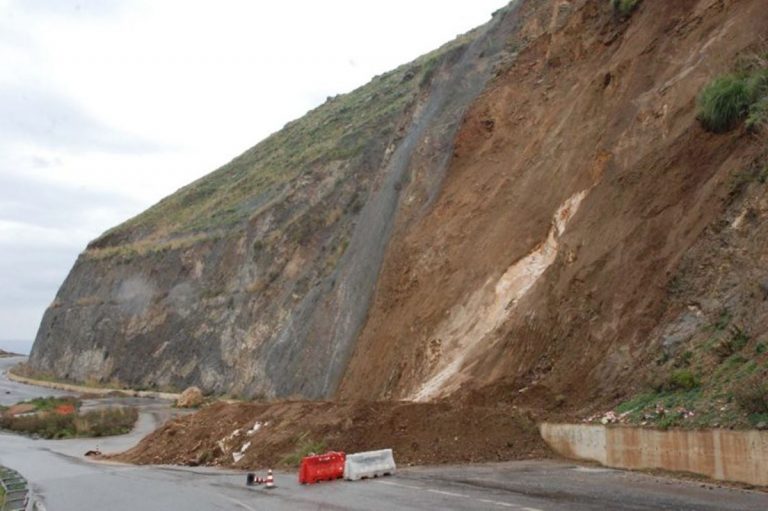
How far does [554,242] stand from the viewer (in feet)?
67.8

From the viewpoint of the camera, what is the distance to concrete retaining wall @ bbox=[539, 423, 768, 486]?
33.5 ft

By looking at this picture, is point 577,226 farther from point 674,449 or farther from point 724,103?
point 674,449

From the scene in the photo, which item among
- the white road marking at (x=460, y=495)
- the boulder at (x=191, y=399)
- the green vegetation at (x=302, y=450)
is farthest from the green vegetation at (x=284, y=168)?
the white road marking at (x=460, y=495)

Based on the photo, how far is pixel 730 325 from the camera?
509 inches

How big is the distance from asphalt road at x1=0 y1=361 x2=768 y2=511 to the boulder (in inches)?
1048

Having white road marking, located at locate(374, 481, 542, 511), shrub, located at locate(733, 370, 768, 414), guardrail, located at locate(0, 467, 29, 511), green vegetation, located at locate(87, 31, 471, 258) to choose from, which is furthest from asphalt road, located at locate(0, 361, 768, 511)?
green vegetation, located at locate(87, 31, 471, 258)

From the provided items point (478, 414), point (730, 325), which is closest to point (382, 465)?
point (478, 414)

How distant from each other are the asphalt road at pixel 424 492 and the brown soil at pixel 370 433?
2.48 feet

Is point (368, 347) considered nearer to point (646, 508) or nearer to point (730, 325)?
point (730, 325)

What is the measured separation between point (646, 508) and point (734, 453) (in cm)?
208

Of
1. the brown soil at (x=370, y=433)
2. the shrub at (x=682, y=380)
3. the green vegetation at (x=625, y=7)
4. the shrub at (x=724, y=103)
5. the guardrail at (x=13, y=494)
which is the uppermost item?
the green vegetation at (x=625, y=7)

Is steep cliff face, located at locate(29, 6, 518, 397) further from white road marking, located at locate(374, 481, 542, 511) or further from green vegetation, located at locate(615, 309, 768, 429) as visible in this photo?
green vegetation, located at locate(615, 309, 768, 429)

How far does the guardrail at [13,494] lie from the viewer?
12688 mm

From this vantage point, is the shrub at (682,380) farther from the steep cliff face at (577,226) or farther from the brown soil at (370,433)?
the brown soil at (370,433)
